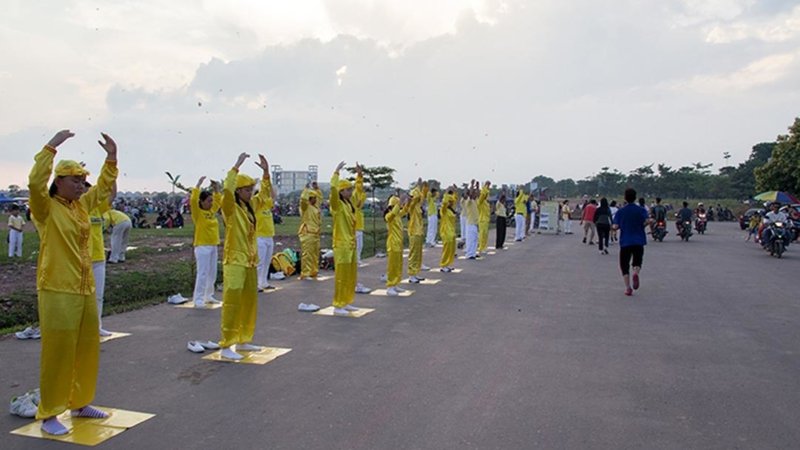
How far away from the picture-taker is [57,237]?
4840mm

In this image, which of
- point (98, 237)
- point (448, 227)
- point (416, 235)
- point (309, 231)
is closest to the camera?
point (98, 237)

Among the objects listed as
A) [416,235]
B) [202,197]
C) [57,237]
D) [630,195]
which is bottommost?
[416,235]

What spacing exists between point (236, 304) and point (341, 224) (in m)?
2.84

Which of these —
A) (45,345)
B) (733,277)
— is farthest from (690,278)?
(45,345)

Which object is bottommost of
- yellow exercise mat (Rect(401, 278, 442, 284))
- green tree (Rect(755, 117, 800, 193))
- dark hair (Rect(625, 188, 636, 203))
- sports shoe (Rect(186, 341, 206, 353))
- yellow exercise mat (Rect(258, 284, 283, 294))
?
yellow exercise mat (Rect(258, 284, 283, 294))

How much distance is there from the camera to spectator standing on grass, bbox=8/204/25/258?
1628 centimetres

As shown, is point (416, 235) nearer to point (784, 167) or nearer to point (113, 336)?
point (113, 336)

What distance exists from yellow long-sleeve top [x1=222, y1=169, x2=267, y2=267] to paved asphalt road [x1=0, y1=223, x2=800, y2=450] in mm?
1137

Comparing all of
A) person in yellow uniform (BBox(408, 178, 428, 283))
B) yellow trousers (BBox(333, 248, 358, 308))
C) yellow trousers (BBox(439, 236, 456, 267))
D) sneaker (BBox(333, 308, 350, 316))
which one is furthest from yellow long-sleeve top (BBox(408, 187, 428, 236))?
sneaker (BBox(333, 308, 350, 316))

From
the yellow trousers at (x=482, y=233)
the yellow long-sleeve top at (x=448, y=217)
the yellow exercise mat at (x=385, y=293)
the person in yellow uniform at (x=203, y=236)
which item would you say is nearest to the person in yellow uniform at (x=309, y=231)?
the yellow exercise mat at (x=385, y=293)

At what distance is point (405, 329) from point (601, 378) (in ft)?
9.74

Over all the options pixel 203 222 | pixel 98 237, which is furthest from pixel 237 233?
pixel 203 222

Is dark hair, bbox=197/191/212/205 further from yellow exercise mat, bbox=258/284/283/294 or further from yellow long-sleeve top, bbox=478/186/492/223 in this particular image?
yellow long-sleeve top, bbox=478/186/492/223

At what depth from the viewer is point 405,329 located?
8.52 meters
